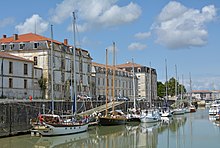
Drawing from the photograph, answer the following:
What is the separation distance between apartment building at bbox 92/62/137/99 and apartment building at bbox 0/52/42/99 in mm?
23578

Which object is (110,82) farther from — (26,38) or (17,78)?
(17,78)

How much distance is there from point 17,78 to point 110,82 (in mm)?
40875

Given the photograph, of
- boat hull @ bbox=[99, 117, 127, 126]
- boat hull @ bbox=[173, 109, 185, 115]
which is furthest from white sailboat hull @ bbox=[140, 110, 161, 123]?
boat hull @ bbox=[173, 109, 185, 115]

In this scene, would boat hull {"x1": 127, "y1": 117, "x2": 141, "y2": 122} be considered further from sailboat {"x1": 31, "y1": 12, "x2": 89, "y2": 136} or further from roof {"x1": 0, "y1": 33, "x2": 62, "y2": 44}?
roof {"x1": 0, "y1": 33, "x2": 62, "y2": 44}

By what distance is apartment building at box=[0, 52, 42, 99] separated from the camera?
4569 centimetres

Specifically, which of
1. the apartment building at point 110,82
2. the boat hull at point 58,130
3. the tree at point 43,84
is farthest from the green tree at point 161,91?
the boat hull at point 58,130

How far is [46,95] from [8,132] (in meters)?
21.7

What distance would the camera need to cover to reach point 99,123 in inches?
1842

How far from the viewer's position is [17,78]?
48.5m

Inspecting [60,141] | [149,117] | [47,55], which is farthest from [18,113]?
[149,117]

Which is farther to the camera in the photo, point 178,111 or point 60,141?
point 178,111

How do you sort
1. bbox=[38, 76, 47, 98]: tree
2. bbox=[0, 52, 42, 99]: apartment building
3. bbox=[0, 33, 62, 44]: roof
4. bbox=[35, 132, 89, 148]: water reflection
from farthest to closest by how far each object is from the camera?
bbox=[0, 33, 62, 44]: roof → bbox=[38, 76, 47, 98]: tree → bbox=[0, 52, 42, 99]: apartment building → bbox=[35, 132, 89, 148]: water reflection

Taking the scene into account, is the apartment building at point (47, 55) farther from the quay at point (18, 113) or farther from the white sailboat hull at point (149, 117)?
the quay at point (18, 113)

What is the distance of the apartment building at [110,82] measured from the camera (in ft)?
261
